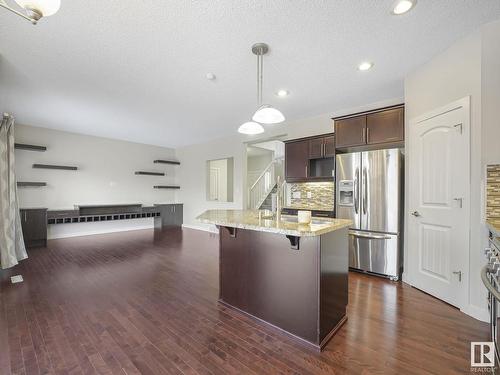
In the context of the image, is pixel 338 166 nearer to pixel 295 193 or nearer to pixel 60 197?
pixel 295 193

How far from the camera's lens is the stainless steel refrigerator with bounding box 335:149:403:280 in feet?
11.1

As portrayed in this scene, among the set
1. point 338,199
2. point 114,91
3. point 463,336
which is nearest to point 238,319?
point 463,336

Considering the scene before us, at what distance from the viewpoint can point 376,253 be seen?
138 inches

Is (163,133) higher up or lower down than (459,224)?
higher up

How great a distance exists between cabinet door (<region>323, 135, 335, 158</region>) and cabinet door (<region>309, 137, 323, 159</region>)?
0.27ft

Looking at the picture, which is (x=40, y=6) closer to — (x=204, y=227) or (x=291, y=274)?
(x=291, y=274)

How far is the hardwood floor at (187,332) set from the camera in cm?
169

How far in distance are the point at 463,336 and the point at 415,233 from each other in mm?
1291

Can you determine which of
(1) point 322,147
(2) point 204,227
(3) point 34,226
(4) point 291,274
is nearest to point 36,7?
(4) point 291,274

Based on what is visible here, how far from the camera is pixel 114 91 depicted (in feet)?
12.2

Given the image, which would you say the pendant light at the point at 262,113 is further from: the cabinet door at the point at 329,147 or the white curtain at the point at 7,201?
the white curtain at the point at 7,201

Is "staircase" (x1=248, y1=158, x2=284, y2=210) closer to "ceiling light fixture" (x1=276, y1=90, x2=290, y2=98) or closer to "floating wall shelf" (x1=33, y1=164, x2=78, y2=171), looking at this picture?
"ceiling light fixture" (x1=276, y1=90, x2=290, y2=98)

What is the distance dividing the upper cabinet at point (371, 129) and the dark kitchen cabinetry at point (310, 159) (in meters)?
0.41

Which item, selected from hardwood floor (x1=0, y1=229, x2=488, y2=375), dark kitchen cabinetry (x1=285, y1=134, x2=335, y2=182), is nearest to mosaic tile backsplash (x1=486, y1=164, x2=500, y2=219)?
hardwood floor (x1=0, y1=229, x2=488, y2=375)
